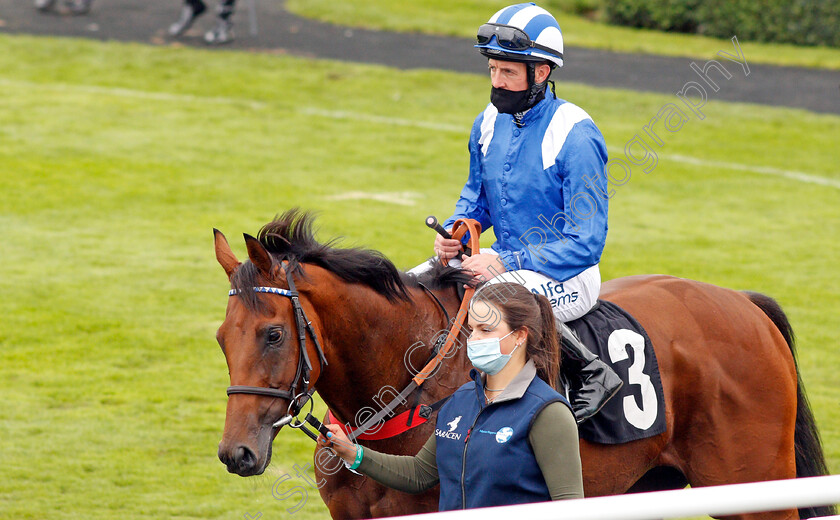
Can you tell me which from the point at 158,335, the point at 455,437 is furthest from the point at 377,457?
the point at 158,335

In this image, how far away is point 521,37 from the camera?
11.3ft

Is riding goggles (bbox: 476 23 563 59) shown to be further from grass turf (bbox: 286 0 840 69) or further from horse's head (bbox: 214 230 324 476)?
grass turf (bbox: 286 0 840 69)

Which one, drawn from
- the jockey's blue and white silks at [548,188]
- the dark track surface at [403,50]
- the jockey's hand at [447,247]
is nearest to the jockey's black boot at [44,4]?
the dark track surface at [403,50]

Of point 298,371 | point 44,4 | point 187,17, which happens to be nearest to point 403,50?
point 187,17

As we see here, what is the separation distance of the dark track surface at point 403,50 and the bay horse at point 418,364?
10.5 metres

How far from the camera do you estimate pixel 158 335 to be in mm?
7230

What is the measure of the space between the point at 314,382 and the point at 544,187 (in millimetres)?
1061

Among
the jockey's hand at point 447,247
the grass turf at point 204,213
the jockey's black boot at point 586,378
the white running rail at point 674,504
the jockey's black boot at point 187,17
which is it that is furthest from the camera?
the jockey's black boot at point 187,17

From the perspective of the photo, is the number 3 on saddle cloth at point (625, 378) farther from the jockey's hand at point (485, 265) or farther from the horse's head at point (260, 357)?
the horse's head at point (260, 357)

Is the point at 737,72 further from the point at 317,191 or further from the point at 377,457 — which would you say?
the point at 377,457

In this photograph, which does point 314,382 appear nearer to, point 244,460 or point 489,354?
point 244,460

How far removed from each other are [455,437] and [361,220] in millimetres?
7060

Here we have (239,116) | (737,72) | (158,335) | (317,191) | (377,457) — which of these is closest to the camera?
(377,457)

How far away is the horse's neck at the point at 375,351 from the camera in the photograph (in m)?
3.21
